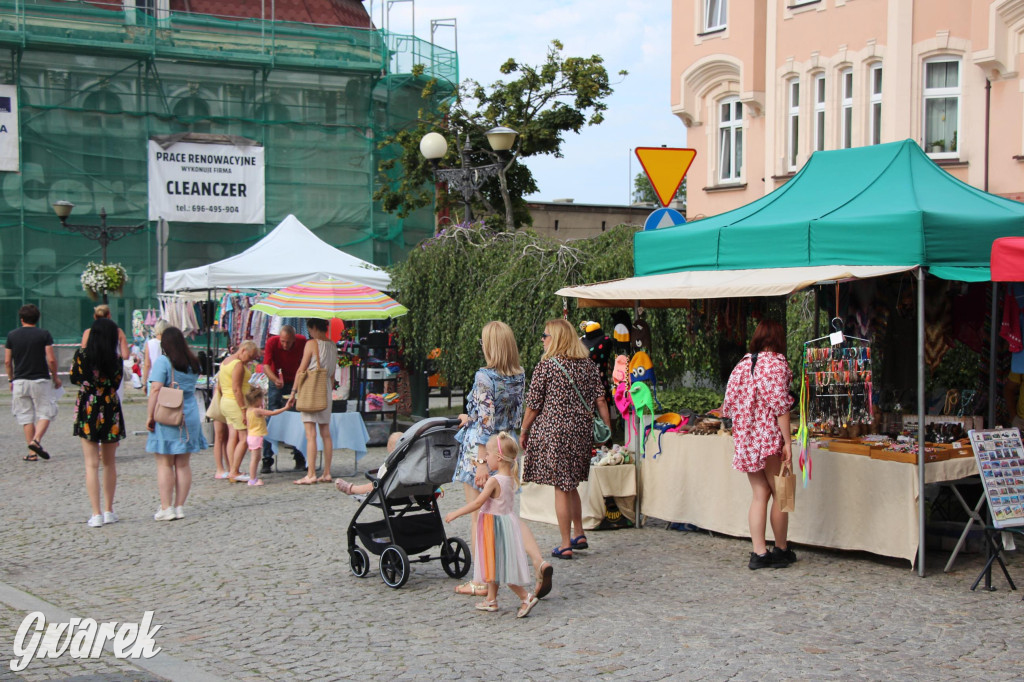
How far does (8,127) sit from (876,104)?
947 inches

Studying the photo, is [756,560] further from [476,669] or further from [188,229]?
[188,229]

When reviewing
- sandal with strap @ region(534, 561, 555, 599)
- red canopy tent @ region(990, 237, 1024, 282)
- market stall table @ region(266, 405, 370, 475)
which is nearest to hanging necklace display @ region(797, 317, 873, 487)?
red canopy tent @ region(990, 237, 1024, 282)

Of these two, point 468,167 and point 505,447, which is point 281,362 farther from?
point 505,447

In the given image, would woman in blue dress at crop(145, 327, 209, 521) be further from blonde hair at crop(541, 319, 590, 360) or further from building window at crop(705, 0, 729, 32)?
building window at crop(705, 0, 729, 32)

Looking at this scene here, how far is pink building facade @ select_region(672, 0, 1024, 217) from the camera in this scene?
2056 centimetres

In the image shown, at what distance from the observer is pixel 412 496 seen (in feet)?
25.3

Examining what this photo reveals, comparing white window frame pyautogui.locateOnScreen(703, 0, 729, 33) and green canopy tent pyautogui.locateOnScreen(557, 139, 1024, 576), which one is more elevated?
white window frame pyautogui.locateOnScreen(703, 0, 729, 33)

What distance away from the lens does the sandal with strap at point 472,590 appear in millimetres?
7004

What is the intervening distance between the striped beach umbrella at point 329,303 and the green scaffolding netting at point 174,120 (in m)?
20.0

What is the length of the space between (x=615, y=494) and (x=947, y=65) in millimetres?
15906

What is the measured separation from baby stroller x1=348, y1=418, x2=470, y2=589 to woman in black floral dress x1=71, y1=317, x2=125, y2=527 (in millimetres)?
3097

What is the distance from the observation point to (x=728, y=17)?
25500 mm

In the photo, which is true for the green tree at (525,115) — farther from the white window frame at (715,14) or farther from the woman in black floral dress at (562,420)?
the woman in black floral dress at (562,420)

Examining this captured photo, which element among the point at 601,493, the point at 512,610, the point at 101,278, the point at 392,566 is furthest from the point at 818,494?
the point at 101,278
